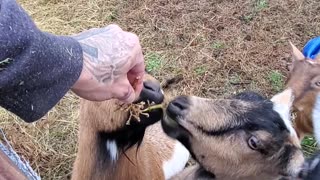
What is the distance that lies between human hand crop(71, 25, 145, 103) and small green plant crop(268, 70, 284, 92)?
8.31 feet

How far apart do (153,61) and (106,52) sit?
2.71 m

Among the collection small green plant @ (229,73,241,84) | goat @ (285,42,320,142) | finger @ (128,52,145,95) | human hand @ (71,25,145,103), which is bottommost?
small green plant @ (229,73,241,84)

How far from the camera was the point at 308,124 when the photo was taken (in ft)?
11.6

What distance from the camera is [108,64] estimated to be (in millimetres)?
1836

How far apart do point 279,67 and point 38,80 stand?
3196 millimetres

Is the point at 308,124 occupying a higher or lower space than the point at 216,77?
higher

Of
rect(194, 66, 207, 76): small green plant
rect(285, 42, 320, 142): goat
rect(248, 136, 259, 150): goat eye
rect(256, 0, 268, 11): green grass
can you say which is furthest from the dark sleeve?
rect(256, 0, 268, 11): green grass

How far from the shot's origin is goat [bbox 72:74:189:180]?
2.45m

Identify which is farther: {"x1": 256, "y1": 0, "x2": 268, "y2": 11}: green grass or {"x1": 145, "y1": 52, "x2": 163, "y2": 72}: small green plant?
{"x1": 256, "y1": 0, "x2": 268, "y2": 11}: green grass

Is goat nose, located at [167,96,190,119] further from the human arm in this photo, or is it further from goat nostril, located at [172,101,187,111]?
the human arm

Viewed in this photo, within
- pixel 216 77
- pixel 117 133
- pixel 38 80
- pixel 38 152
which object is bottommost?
pixel 38 152

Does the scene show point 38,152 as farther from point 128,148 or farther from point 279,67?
point 279,67

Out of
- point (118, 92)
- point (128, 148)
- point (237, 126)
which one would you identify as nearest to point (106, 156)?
point (128, 148)

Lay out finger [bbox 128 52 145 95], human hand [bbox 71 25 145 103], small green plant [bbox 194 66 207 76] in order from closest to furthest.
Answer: human hand [bbox 71 25 145 103] → finger [bbox 128 52 145 95] → small green plant [bbox 194 66 207 76]
